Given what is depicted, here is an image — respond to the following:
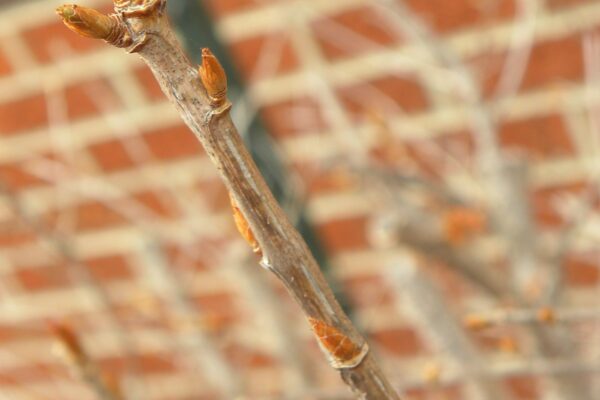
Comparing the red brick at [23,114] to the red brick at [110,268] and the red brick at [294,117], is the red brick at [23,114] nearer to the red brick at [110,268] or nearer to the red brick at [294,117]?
the red brick at [110,268]

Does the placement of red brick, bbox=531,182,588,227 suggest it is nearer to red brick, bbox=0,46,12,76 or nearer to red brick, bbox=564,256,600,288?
red brick, bbox=564,256,600,288

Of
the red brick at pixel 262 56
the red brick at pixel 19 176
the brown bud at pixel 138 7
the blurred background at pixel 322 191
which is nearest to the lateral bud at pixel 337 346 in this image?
the brown bud at pixel 138 7

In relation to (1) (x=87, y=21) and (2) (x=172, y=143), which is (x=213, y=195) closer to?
(2) (x=172, y=143)

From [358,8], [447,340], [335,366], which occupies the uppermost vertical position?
A: [358,8]

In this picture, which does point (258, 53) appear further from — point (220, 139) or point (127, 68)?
point (220, 139)

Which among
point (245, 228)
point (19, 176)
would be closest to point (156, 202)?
point (19, 176)

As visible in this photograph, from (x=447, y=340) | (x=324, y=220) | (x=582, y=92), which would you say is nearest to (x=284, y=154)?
(x=324, y=220)
